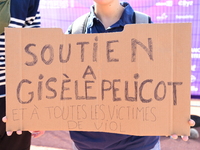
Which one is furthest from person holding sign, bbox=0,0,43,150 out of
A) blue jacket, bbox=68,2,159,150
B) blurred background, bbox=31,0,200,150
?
blurred background, bbox=31,0,200,150

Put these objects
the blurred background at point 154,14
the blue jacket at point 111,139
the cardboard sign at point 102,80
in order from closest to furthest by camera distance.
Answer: the cardboard sign at point 102,80 → the blue jacket at point 111,139 → the blurred background at point 154,14

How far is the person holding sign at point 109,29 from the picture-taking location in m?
1.28

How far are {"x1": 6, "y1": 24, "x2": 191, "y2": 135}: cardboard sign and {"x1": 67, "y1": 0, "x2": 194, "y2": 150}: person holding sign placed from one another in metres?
0.11

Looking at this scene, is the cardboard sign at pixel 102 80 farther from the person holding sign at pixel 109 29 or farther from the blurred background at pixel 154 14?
the blurred background at pixel 154 14

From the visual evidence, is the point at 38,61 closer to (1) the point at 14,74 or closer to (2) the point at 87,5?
(1) the point at 14,74

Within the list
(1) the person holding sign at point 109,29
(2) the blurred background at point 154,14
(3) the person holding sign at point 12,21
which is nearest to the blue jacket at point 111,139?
(1) the person holding sign at point 109,29

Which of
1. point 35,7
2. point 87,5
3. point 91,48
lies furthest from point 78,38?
point 87,5

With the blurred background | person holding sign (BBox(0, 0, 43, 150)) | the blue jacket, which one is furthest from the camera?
the blurred background

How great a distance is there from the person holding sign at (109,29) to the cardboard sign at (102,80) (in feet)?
0.35

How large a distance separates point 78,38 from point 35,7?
54 centimetres

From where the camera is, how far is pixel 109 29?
1338 millimetres

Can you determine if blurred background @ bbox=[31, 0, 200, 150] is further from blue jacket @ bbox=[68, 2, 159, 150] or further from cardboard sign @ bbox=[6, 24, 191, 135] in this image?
cardboard sign @ bbox=[6, 24, 191, 135]

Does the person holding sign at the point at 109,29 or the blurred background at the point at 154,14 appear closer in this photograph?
the person holding sign at the point at 109,29

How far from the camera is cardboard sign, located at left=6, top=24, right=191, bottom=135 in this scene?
113 cm
